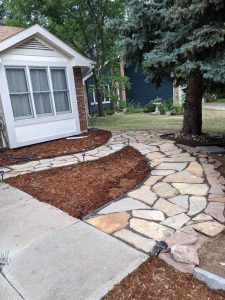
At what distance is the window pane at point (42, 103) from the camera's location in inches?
322

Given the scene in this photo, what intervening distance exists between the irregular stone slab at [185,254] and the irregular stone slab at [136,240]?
24 centimetres

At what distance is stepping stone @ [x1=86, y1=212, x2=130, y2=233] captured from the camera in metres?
3.06

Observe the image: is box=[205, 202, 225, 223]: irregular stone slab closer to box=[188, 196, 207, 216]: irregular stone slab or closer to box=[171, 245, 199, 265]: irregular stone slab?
box=[188, 196, 207, 216]: irregular stone slab

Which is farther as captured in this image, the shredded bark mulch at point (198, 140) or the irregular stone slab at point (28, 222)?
the shredded bark mulch at point (198, 140)

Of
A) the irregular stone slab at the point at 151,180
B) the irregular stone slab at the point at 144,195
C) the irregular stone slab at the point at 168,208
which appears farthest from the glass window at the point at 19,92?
the irregular stone slab at the point at 168,208

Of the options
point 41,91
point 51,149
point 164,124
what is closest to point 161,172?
point 51,149

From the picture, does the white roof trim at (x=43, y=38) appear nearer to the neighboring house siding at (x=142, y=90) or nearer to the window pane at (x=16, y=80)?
the window pane at (x=16, y=80)

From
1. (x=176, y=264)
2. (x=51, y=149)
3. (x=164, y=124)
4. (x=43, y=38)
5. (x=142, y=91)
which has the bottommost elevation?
(x=164, y=124)

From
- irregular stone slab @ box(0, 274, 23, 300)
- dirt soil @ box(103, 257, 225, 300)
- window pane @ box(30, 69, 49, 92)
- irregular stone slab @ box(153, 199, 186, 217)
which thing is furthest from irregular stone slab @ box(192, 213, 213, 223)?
window pane @ box(30, 69, 49, 92)

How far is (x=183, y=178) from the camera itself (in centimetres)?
454

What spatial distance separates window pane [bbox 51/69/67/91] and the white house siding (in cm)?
16

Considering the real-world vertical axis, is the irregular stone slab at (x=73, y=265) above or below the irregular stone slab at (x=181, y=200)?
above

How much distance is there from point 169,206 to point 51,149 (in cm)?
457

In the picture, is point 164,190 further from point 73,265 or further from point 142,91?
point 142,91
